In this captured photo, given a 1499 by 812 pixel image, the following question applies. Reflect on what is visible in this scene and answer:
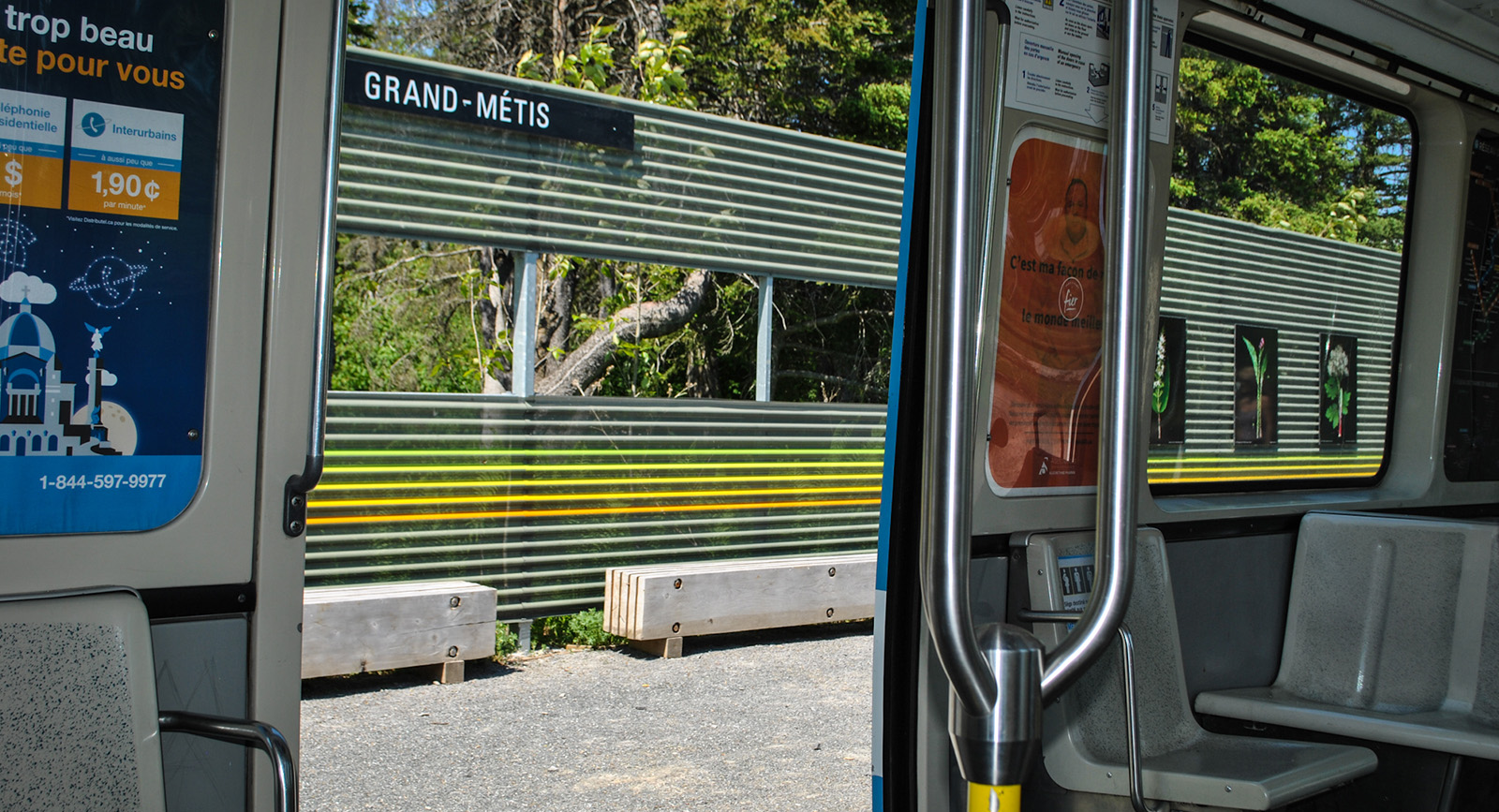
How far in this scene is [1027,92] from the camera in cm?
243

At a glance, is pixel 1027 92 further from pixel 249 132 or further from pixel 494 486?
pixel 494 486

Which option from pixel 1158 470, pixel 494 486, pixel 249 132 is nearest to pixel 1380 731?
pixel 1158 470

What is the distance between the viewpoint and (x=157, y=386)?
162 cm

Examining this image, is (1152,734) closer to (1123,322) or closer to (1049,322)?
(1049,322)

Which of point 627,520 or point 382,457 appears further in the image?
point 627,520

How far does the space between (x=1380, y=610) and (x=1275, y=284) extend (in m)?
1.04

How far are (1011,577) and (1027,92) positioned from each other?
97 centimetres

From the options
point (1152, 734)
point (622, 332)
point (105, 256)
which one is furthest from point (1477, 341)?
point (622, 332)

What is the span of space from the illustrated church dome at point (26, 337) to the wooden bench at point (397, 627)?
348cm

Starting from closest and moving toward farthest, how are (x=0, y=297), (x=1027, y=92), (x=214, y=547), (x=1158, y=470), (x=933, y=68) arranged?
(x=0, y=297), (x=214, y=547), (x=933, y=68), (x=1027, y=92), (x=1158, y=470)

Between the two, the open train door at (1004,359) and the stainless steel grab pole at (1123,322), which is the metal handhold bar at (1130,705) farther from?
the stainless steel grab pole at (1123,322)

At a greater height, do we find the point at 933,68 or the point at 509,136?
the point at 509,136

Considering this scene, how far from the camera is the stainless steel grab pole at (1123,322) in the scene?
1441mm

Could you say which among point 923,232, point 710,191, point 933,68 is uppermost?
point 710,191
